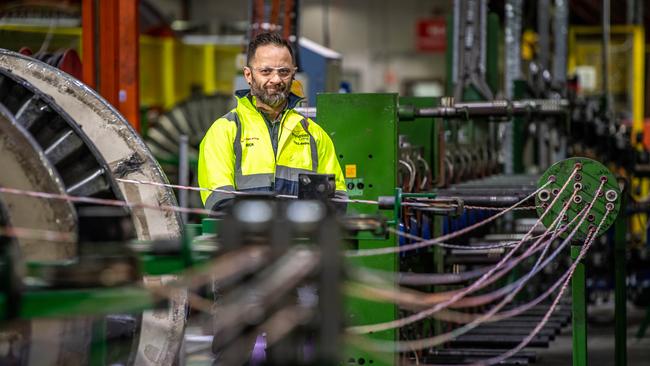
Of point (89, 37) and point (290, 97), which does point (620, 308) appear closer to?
point (290, 97)

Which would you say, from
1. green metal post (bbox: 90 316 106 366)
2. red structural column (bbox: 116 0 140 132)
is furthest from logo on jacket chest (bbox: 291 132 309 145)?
red structural column (bbox: 116 0 140 132)

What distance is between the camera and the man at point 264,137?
5906 mm

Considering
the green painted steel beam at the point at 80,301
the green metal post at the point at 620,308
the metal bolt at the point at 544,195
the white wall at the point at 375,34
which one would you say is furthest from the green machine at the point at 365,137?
the white wall at the point at 375,34

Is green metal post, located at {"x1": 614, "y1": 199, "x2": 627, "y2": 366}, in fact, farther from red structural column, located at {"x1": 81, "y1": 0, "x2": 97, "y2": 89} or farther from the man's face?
red structural column, located at {"x1": 81, "y1": 0, "x2": 97, "y2": 89}

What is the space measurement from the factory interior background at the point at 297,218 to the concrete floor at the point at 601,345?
2.1 inches

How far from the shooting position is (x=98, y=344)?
15.5 feet

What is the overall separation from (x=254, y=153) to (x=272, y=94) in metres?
0.26

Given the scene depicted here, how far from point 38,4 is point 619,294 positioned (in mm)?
13482

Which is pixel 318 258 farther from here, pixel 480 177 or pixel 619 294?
pixel 480 177

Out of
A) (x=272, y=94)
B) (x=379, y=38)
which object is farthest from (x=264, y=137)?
(x=379, y=38)

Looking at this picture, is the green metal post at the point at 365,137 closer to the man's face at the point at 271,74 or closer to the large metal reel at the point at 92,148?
the man's face at the point at 271,74

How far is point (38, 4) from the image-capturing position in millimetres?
19281

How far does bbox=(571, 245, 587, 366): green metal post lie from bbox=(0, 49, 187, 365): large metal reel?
1.84m

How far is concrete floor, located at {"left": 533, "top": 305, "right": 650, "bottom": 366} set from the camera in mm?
9359
